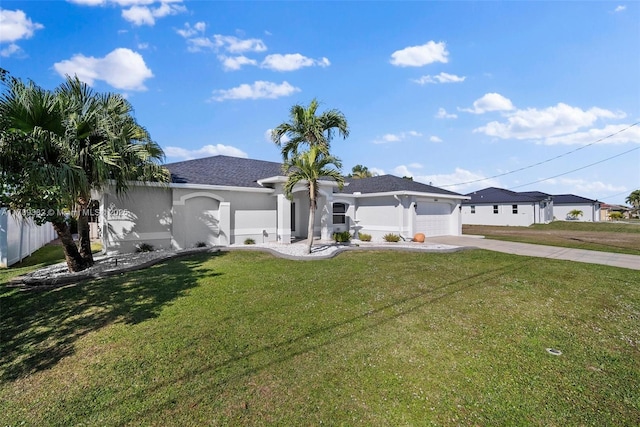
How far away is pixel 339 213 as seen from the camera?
62.9 ft

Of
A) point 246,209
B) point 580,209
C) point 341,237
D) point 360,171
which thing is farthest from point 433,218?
point 580,209

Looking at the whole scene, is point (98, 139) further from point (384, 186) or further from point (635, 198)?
point (635, 198)

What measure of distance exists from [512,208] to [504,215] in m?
1.22

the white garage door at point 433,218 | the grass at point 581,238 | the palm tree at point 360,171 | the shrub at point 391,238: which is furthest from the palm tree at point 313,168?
the palm tree at point 360,171

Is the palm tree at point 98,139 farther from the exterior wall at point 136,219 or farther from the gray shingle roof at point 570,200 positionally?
the gray shingle roof at point 570,200

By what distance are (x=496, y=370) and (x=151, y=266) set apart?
1089 cm

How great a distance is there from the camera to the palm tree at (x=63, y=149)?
6.77m

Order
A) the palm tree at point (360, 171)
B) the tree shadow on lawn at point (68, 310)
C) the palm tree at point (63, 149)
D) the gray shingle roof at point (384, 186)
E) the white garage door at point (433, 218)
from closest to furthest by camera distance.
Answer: the tree shadow on lawn at point (68, 310)
the palm tree at point (63, 149)
the gray shingle roof at point (384, 186)
the white garage door at point (433, 218)
the palm tree at point (360, 171)

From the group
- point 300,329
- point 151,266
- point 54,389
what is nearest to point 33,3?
point 151,266

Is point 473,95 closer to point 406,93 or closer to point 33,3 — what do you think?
point 406,93

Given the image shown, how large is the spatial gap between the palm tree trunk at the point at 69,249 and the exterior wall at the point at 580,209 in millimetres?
57786

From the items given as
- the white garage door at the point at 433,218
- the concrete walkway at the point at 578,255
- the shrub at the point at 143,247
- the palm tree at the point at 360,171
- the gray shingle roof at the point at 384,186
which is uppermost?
the palm tree at the point at 360,171

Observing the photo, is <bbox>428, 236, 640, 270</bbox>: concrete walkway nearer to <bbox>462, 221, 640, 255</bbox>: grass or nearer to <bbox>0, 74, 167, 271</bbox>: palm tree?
<bbox>462, 221, 640, 255</bbox>: grass

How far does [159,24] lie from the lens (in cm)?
1118
